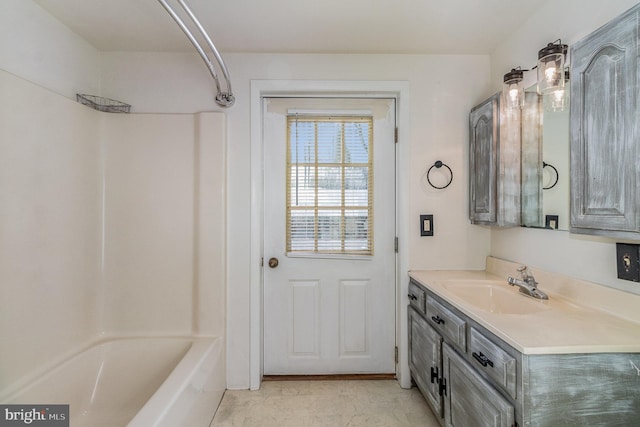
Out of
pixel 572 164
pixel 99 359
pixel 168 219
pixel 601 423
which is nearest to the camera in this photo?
pixel 601 423

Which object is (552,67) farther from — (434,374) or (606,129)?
(434,374)

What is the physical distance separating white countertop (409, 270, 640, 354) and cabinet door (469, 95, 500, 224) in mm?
599

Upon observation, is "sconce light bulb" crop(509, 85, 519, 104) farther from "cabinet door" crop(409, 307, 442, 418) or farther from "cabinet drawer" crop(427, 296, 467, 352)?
"cabinet door" crop(409, 307, 442, 418)

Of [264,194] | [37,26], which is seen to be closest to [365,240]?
[264,194]

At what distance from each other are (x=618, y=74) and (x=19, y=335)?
2809 mm

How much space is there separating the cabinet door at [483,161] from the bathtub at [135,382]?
1.94 meters

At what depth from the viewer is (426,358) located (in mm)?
1801

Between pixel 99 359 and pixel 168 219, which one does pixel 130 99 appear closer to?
pixel 168 219

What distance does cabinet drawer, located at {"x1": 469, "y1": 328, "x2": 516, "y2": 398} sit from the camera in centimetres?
105

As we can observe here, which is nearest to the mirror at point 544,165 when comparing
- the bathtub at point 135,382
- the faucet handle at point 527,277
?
the faucet handle at point 527,277

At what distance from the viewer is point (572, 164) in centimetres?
126

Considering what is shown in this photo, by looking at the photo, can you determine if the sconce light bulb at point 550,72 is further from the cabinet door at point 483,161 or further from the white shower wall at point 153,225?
the white shower wall at point 153,225

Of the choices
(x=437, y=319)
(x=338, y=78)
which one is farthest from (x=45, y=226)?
(x=437, y=319)

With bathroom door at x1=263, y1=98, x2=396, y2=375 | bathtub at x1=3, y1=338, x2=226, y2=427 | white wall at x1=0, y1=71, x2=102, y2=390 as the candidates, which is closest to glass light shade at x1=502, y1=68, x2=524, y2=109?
bathroom door at x1=263, y1=98, x2=396, y2=375
